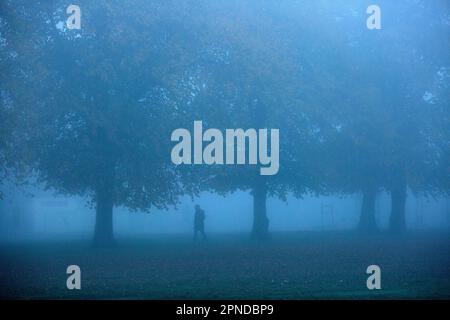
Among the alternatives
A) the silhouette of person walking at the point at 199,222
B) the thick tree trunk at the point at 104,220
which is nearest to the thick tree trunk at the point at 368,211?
the silhouette of person walking at the point at 199,222

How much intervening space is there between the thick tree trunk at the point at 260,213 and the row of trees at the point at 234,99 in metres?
0.01

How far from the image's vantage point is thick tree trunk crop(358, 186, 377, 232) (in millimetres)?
9305

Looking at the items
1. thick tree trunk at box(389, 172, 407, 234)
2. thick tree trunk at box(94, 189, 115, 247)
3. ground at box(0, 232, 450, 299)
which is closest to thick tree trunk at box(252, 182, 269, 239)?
ground at box(0, 232, 450, 299)

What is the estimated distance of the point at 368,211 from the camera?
939 cm

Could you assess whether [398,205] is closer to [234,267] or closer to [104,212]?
[234,267]

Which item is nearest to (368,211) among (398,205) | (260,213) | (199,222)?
(398,205)

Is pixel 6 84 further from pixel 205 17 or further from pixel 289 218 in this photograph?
pixel 289 218

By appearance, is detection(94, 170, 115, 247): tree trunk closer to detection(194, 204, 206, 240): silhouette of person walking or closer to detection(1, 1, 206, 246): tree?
detection(1, 1, 206, 246): tree

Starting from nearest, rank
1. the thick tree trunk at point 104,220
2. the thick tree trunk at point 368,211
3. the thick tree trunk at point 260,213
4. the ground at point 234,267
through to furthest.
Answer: the ground at point 234,267 → the thick tree trunk at point 104,220 → the thick tree trunk at point 260,213 → the thick tree trunk at point 368,211

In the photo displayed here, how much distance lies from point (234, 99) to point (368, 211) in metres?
2.07

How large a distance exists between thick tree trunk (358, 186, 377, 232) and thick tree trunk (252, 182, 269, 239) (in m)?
1.13

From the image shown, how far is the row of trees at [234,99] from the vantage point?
9.07 metres

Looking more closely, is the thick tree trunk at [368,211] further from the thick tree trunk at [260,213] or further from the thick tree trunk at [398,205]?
the thick tree trunk at [260,213]
